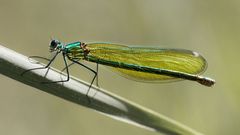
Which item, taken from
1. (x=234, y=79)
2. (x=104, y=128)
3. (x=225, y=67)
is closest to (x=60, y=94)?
(x=234, y=79)

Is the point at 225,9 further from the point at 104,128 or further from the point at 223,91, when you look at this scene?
the point at 104,128

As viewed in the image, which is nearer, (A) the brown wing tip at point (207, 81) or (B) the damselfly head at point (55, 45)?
(A) the brown wing tip at point (207, 81)

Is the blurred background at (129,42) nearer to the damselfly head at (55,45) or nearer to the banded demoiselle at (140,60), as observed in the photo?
the banded demoiselle at (140,60)

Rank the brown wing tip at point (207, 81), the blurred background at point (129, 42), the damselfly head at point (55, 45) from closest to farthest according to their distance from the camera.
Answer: the brown wing tip at point (207, 81), the damselfly head at point (55, 45), the blurred background at point (129, 42)

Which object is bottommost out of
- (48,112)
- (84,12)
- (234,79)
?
(48,112)

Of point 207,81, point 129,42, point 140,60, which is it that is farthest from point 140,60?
point 129,42

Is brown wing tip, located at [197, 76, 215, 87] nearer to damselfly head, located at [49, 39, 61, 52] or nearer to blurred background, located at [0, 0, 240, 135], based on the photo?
blurred background, located at [0, 0, 240, 135]

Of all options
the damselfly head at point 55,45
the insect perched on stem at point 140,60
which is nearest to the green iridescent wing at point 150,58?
the insect perched on stem at point 140,60

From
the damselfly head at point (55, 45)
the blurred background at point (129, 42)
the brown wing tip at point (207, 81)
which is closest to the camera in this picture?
the brown wing tip at point (207, 81)
